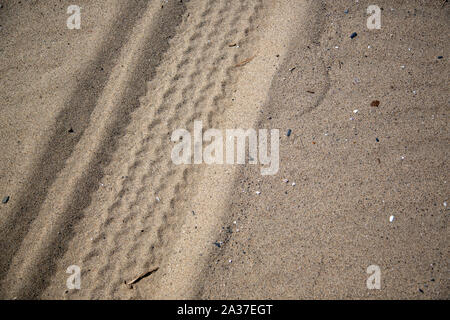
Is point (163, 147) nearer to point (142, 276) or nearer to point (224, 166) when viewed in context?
point (224, 166)

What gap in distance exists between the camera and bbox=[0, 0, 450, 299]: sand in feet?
6.25

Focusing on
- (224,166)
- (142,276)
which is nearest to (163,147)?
(224,166)

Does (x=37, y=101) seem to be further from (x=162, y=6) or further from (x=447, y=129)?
(x=447, y=129)

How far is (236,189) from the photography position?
2080 mm

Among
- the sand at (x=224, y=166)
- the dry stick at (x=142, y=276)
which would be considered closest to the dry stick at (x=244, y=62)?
the sand at (x=224, y=166)

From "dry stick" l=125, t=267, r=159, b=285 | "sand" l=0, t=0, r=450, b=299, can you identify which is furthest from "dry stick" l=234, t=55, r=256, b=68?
"dry stick" l=125, t=267, r=159, b=285

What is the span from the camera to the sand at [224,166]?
1.91 metres

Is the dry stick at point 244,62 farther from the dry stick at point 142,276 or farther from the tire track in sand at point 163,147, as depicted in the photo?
the dry stick at point 142,276

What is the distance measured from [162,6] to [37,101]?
4.85ft

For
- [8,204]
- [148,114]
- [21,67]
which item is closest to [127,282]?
[8,204]

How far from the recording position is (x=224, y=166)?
7.11 feet

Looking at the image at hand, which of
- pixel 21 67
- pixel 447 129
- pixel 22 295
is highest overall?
pixel 21 67

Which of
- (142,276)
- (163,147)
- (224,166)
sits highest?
(163,147)

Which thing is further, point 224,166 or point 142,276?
point 224,166
